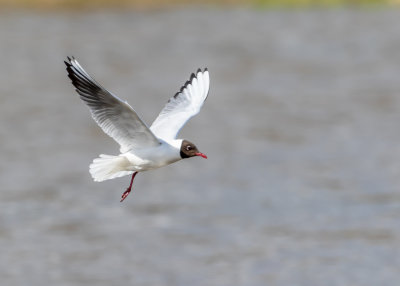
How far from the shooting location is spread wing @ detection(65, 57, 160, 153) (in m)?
6.27

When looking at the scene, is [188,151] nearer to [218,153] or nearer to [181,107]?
[181,107]

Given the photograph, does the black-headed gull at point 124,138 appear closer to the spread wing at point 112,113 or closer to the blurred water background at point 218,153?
the spread wing at point 112,113

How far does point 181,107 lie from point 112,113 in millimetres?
1102

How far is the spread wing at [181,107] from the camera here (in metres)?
7.09

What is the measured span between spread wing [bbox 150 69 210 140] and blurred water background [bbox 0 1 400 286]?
337 centimetres

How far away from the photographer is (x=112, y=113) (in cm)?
645

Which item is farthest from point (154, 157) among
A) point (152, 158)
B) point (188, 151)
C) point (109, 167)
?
point (109, 167)

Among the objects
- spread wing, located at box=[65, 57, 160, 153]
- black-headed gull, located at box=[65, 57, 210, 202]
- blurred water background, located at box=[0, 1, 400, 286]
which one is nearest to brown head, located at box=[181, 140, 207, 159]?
black-headed gull, located at box=[65, 57, 210, 202]

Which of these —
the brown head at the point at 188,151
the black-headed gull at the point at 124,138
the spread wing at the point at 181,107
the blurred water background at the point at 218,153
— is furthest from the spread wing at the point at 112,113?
the blurred water background at the point at 218,153

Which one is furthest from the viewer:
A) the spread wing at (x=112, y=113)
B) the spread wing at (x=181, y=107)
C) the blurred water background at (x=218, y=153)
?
the blurred water background at (x=218, y=153)

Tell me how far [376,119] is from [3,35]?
29.5 feet

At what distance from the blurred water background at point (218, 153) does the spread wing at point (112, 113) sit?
4.18 m

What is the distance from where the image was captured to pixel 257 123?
16.5 m

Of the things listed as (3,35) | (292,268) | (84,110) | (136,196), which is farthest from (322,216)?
(3,35)
